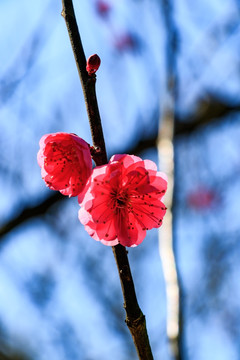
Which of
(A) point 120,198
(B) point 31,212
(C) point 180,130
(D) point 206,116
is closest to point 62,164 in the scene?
(A) point 120,198

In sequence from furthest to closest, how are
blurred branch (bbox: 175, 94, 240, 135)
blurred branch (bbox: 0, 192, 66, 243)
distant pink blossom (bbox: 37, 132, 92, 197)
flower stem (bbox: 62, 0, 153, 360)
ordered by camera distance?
blurred branch (bbox: 175, 94, 240, 135) → blurred branch (bbox: 0, 192, 66, 243) → distant pink blossom (bbox: 37, 132, 92, 197) → flower stem (bbox: 62, 0, 153, 360)

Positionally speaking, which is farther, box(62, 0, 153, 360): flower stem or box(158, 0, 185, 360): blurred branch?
box(158, 0, 185, 360): blurred branch

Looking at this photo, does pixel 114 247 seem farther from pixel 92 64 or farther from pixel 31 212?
pixel 31 212

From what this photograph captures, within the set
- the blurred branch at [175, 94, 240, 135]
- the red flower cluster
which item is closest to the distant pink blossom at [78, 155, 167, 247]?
the red flower cluster

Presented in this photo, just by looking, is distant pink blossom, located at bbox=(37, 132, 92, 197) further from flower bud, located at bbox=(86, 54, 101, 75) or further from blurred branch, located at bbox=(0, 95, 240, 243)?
blurred branch, located at bbox=(0, 95, 240, 243)

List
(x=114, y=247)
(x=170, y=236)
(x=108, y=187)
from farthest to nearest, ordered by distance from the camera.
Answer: (x=170, y=236), (x=108, y=187), (x=114, y=247)

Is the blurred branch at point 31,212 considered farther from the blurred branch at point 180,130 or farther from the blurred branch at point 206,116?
the blurred branch at point 206,116

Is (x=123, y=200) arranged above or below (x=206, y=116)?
below

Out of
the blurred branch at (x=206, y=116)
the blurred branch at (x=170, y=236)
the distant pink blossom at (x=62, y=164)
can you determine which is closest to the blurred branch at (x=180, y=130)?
the blurred branch at (x=206, y=116)
